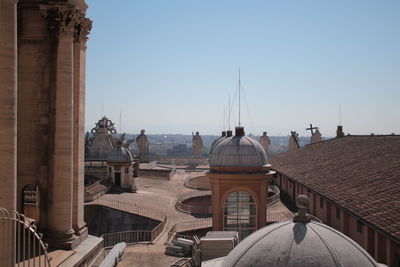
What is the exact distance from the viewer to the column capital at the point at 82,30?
18375 mm

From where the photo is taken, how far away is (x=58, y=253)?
16.0 metres

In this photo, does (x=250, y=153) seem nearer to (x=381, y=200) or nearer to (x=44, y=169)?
(x=381, y=200)

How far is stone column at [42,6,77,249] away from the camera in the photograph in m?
16.8

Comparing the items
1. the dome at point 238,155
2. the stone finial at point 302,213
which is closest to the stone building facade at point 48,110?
the dome at point 238,155

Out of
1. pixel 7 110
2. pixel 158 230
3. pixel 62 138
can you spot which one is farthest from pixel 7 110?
pixel 158 230

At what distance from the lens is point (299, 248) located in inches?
277

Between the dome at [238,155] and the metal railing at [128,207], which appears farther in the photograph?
the metal railing at [128,207]

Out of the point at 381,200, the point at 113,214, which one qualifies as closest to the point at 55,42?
the point at 381,200

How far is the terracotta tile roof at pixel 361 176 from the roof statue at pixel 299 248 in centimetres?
632

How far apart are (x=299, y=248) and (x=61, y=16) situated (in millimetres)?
13322

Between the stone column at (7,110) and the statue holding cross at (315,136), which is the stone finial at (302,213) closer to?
the stone column at (7,110)

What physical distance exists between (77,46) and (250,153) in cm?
822

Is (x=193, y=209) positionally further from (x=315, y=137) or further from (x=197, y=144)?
(x=197, y=144)

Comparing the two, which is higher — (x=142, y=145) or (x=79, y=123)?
(x=79, y=123)
